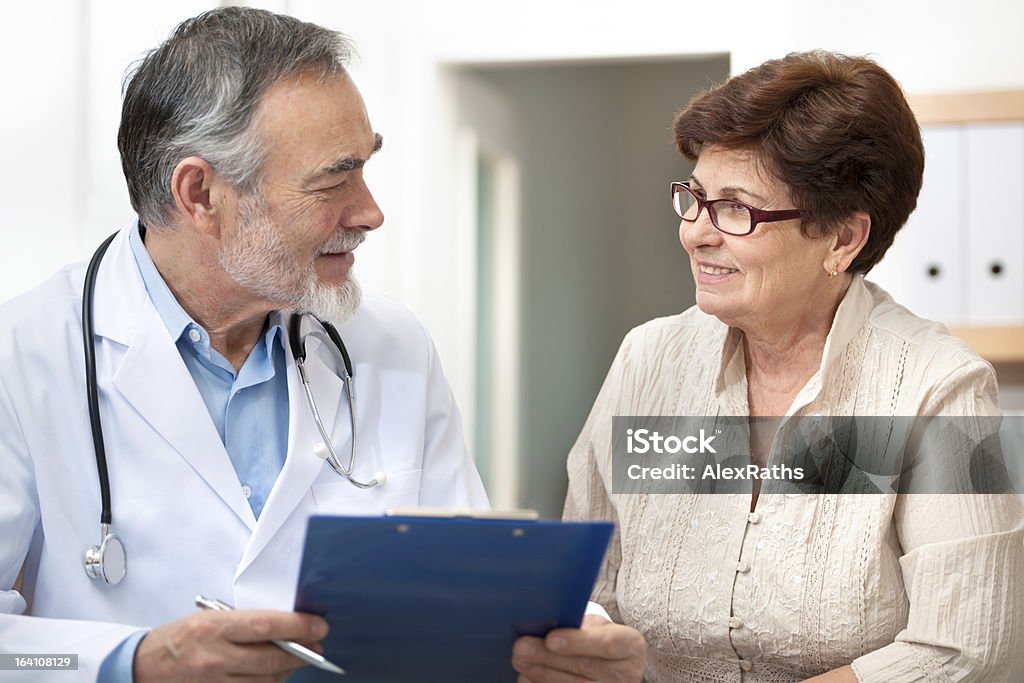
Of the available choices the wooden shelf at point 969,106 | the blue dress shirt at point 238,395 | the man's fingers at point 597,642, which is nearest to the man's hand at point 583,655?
the man's fingers at point 597,642

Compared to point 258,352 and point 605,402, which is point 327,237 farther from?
point 605,402

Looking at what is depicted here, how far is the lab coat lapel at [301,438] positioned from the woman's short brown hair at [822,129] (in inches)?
25.8

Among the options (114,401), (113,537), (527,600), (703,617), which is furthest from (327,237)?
(703,617)

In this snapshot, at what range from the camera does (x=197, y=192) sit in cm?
137

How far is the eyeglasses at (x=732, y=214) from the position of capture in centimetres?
156

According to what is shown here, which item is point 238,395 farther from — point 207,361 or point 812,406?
point 812,406

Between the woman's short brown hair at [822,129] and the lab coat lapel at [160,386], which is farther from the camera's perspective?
the woman's short brown hair at [822,129]

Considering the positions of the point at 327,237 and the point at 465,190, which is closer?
the point at 327,237

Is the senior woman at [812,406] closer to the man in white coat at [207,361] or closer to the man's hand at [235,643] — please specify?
the man in white coat at [207,361]

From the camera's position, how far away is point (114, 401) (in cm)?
130

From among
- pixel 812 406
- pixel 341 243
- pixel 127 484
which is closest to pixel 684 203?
pixel 812 406

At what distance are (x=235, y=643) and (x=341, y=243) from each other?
0.58 meters

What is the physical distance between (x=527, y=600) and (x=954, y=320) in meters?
1.50

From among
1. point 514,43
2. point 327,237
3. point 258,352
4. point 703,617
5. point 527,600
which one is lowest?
point 703,617
